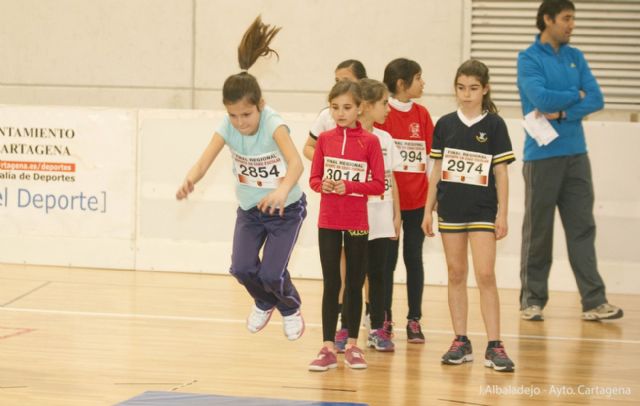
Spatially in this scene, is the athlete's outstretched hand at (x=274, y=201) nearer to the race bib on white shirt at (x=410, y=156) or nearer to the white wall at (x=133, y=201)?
the race bib on white shirt at (x=410, y=156)

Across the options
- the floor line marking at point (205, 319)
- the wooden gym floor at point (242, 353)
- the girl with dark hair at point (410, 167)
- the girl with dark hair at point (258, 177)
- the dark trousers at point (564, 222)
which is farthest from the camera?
the dark trousers at point (564, 222)

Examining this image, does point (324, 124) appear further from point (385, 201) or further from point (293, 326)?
point (293, 326)

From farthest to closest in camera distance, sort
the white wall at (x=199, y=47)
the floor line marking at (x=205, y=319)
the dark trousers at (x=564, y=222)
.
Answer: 1. the white wall at (x=199, y=47)
2. the dark trousers at (x=564, y=222)
3. the floor line marking at (x=205, y=319)

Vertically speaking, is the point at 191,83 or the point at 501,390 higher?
the point at 191,83

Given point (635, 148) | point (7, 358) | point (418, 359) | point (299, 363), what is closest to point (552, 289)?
point (635, 148)

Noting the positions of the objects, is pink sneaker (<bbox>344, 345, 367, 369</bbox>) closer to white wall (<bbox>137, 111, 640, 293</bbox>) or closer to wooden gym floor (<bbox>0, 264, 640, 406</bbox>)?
wooden gym floor (<bbox>0, 264, 640, 406</bbox>)

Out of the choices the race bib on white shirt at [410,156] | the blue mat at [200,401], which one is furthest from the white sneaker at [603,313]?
the blue mat at [200,401]

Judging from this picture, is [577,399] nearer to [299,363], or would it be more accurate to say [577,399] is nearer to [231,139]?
[299,363]

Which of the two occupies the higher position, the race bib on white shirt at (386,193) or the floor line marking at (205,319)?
the race bib on white shirt at (386,193)

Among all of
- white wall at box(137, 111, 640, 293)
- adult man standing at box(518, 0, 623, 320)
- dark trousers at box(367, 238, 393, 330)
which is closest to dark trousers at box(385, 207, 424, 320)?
dark trousers at box(367, 238, 393, 330)

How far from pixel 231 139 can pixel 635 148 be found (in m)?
4.23

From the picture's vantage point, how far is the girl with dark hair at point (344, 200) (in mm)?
4992

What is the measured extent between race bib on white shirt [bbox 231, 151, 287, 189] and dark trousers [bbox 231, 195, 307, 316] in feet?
0.53

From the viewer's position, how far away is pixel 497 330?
5.18m
